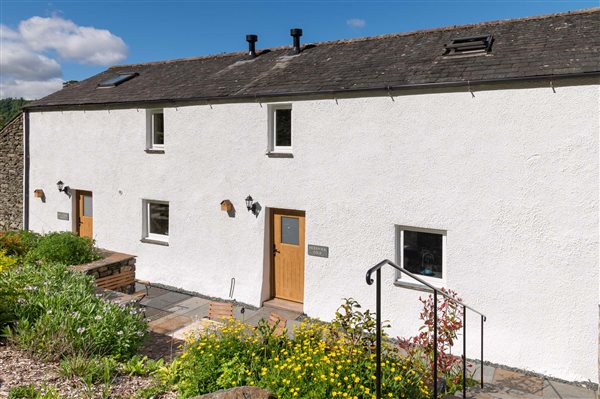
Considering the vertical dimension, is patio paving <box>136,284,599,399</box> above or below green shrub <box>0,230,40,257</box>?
below

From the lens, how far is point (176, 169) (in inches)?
477

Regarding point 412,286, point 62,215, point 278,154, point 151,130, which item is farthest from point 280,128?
point 62,215

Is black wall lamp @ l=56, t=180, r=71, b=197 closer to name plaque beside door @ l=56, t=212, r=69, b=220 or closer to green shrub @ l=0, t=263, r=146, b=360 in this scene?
name plaque beside door @ l=56, t=212, r=69, b=220

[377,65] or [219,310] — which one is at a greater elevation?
[377,65]

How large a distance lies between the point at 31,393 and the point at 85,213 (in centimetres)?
1094

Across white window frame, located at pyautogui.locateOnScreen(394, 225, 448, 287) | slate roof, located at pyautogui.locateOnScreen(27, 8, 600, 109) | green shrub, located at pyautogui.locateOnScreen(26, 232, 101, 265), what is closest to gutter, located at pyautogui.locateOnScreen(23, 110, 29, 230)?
slate roof, located at pyautogui.locateOnScreen(27, 8, 600, 109)

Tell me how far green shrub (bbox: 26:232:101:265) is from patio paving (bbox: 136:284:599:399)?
1.79 m

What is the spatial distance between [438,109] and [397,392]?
218 inches

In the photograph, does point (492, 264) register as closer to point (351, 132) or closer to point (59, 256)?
point (351, 132)

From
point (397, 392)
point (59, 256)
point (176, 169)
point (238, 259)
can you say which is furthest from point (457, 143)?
point (59, 256)

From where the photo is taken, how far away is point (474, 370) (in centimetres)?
787

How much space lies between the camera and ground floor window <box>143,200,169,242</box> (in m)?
12.7

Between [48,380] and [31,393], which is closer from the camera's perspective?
[31,393]

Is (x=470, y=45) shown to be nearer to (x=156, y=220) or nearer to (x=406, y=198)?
(x=406, y=198)
